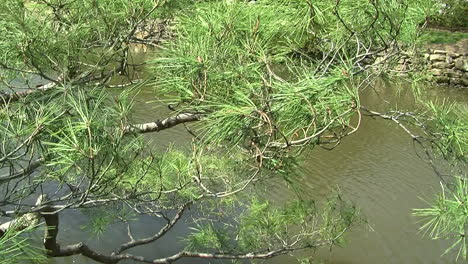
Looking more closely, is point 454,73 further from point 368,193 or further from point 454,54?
point 368,193

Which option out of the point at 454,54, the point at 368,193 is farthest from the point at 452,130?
the point at 454,54

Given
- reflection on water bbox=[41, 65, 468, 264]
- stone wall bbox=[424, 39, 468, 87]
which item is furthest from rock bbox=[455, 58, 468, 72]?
reflection on water bbox=[41, 65, 468, 264]

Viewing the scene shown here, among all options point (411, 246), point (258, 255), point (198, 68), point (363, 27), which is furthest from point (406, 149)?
point (198, 68)

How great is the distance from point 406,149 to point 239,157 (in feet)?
10.1

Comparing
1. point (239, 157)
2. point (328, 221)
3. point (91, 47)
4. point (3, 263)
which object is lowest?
point (328, 221)

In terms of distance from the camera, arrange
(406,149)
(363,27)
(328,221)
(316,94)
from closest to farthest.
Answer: (316,94) < (363,27) < (328,221) < (406,149)

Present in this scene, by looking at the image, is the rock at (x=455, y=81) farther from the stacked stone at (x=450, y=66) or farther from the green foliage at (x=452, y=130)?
the green foliage at (x=452, y=130)

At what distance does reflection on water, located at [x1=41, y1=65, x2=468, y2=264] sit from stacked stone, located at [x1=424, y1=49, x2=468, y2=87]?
6.74ft

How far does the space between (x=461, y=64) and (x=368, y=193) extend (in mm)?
4164

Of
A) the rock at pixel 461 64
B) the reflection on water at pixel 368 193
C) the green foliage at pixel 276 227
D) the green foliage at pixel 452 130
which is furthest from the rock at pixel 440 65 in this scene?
the green foliage at pixel 452 130

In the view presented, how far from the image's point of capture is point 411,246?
10.0 ft

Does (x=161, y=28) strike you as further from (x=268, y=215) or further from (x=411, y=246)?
(x=411, y=246)

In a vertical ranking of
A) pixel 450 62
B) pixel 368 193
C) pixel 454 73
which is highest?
pixel 368 193

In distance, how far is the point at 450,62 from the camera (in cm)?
702
